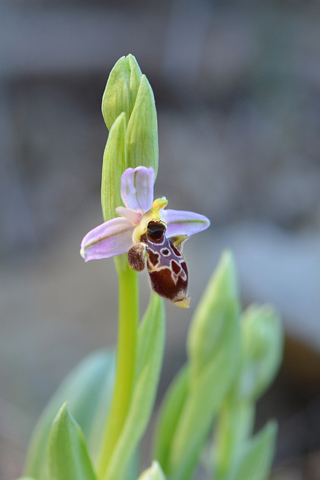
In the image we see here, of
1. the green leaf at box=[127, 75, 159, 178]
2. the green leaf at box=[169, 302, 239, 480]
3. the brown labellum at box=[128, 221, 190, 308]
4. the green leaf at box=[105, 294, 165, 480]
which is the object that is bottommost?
the green leaf at box=[169, 302, 239, 480]

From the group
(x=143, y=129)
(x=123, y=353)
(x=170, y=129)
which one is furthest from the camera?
(x=170, y=129)

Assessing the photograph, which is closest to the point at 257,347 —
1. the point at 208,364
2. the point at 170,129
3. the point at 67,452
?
the point at 208,364

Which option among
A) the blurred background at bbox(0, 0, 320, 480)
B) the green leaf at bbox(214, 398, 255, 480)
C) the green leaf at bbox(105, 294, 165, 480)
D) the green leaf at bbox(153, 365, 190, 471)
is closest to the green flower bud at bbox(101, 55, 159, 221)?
the green leaf at bbox(105, 294, 165, 480)

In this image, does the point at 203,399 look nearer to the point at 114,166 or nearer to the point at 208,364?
the point at 208,364

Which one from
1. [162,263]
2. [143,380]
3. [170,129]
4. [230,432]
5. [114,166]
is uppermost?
[114,166]

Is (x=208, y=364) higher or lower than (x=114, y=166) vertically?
lower

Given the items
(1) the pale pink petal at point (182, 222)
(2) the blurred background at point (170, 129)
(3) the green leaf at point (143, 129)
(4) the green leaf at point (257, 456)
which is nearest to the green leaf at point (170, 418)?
(4) the green leaf at point (257, 456)

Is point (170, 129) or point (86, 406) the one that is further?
point (170, 129)

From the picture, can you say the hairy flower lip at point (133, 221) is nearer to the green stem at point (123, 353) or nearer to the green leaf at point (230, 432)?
the green stem at point (123, 353)

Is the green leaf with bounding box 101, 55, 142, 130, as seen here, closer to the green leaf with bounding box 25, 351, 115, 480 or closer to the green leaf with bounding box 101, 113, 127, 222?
the green leaf with bounding box 101, 113, 127, 222
